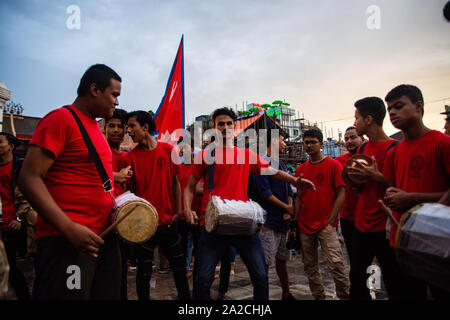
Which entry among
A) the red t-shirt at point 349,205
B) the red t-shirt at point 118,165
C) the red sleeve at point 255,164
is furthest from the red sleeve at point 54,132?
the red t-shirt at point 349,205

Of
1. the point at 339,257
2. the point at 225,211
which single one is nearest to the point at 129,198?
the point at 225,211

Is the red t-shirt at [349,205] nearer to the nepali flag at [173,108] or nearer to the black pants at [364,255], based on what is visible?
the black pants at [364,255]

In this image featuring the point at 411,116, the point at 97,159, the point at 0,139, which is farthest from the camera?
the point at 0,139

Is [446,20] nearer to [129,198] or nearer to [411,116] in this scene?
[411,116]

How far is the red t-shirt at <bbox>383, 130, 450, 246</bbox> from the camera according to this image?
245 centimetres

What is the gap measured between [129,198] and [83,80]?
1000 millimetres

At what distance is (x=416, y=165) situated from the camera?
2590mm

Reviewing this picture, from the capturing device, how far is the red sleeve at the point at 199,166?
12.1ft

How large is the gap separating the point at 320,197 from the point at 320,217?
0.28 meters

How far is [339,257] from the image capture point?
13.0 ft

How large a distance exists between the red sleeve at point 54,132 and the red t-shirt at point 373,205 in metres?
2.91

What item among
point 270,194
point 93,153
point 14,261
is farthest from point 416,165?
point 14,261

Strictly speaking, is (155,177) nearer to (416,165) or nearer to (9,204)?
(9,204)
